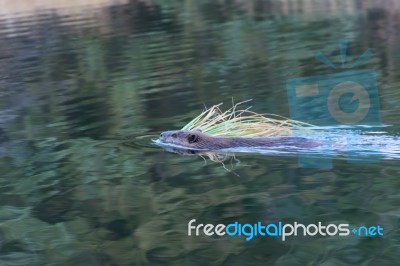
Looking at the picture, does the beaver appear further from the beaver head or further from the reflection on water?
the reflection on water

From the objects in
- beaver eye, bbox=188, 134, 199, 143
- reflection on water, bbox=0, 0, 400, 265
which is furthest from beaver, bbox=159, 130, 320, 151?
reflection on water, bbox=0, 0, 400, 265

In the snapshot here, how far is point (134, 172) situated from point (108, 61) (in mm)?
9587

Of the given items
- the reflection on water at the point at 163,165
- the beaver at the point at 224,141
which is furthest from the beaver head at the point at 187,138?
Result: the reflection on water at the point at 163,165

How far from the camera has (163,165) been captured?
816 centimetres

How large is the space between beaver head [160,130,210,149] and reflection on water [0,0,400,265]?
23 cm

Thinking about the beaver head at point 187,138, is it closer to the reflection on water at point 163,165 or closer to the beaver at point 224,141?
the beaver at point 224,141

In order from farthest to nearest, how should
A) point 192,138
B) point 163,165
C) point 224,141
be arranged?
1. point 192,138
2. point 224,141
3. point 163,165

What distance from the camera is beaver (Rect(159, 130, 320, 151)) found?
829 centimetres

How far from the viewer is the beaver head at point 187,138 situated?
8602 mm

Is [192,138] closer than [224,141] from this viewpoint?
No

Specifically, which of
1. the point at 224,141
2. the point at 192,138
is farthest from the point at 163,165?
the point at 224,141

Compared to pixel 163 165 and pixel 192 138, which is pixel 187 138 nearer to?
pixel 192 138

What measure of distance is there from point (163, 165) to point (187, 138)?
2.09 feet

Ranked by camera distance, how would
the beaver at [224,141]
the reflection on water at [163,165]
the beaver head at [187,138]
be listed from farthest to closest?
the beaver head at [187,138] < the beaver at [224,141] < the reflection on water at [163,165]
